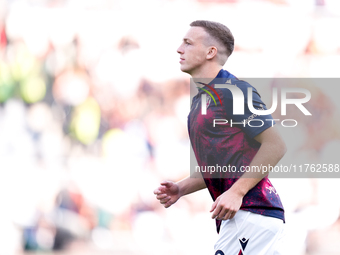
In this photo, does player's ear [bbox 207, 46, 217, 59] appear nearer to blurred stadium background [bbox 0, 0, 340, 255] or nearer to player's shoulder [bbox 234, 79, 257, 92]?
player's shoulder [bbox 234, 79, 257, 92]

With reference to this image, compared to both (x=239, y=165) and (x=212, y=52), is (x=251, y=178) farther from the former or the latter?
(x=212, y=52)

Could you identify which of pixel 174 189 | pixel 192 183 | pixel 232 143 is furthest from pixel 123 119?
pixel 232 143

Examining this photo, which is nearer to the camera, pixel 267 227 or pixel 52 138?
pixel 267 227

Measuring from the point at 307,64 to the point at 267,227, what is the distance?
5.25 meters

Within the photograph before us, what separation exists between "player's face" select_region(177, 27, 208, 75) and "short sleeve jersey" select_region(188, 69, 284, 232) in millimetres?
222

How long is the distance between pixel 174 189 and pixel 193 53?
31.5 inches

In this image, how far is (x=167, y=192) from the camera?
2.63 metres

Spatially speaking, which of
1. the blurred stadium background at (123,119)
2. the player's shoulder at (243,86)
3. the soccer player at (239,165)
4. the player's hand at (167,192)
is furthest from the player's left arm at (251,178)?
the blurred stadium background at (123,119)

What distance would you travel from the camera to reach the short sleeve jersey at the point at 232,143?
7.47 ft

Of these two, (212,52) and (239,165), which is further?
(212,52)

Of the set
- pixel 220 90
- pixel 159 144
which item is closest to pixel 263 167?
pixel 220 90

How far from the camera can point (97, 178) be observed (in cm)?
692

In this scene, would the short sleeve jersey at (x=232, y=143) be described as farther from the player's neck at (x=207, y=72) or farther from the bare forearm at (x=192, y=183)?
the bare forearm at (x=192, y=183)

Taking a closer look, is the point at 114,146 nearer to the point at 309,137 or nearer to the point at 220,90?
the point at 309,137
